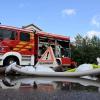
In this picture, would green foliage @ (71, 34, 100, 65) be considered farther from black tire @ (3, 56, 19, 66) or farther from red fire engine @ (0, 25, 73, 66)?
black tire @ (3, 56, 19, 66)

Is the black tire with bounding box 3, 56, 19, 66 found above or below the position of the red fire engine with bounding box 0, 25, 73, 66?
below

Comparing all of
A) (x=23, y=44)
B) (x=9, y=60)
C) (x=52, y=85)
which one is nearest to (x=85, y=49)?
(x=23, y=44)

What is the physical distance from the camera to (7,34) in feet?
82.5

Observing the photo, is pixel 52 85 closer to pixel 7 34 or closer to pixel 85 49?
pixel 7 34

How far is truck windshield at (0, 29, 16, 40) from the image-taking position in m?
24.9

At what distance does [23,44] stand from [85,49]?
63.4 feet

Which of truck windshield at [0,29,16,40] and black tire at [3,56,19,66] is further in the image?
black tire at [3,56,19,66]

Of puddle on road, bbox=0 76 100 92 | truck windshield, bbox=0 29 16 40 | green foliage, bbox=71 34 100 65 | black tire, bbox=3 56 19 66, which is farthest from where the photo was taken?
green foliage, bbox=71 34 100 65

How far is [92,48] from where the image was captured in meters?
44.2

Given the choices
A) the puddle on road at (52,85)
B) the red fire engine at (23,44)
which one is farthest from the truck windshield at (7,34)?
the puddle on road at (52,85)

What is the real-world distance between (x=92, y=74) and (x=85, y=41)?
3242cm

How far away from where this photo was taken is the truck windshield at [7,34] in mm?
24922

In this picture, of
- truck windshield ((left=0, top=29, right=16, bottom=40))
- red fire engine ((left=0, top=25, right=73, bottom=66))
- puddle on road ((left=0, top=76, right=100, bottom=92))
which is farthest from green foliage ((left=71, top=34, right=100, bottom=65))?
puddle on road ((left=0, top=76, right=100, bottom=92))

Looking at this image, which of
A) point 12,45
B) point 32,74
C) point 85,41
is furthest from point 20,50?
point 85,41
